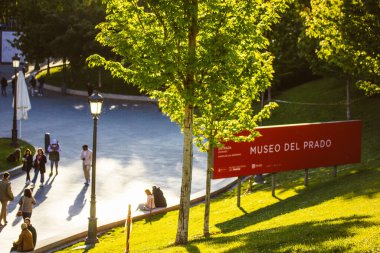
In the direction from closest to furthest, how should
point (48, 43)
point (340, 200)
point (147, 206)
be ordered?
point (340, 200)
point (147, 206)
point (48, 43)

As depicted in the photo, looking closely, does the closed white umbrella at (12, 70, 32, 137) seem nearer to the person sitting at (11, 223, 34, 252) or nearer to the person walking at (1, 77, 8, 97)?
the person sitting at (11, 223, 34, 252)

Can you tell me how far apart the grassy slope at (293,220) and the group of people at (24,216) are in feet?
7.69

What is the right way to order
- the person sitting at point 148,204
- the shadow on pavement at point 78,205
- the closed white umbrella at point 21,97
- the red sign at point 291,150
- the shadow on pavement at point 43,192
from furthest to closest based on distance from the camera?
1. the closed white umbrella at point 21,97
2. the shadow on pavement at point 43,192
3. the shadow on pavement at point 78,205
4. the person sitting at point 148,204
5. the red sign at point 291,150

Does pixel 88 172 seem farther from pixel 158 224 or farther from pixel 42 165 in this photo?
pixel 158 224

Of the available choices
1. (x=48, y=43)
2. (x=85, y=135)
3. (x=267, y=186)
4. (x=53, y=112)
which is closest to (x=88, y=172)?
(x=267, y=186)

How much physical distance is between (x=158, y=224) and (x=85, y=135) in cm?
1627

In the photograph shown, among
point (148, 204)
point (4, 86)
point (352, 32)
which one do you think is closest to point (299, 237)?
point (148, 204)

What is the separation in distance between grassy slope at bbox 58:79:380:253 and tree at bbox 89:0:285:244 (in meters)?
2.25

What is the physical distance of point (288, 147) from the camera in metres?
23.8

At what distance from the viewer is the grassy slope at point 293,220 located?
42.3 ft

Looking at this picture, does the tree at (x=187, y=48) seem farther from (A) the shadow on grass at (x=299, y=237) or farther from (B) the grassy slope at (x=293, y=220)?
(A) the shadow on grass at (x=299, y=237)

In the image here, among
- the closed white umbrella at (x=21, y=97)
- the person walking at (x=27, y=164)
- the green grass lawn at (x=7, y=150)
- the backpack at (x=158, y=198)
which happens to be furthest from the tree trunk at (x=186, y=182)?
the closed white umbrella at (x=21, y=97)

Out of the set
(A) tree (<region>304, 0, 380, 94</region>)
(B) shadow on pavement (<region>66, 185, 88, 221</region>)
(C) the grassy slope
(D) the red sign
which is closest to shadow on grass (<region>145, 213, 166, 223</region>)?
(C) the grassy slope

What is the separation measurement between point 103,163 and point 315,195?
11876mm
